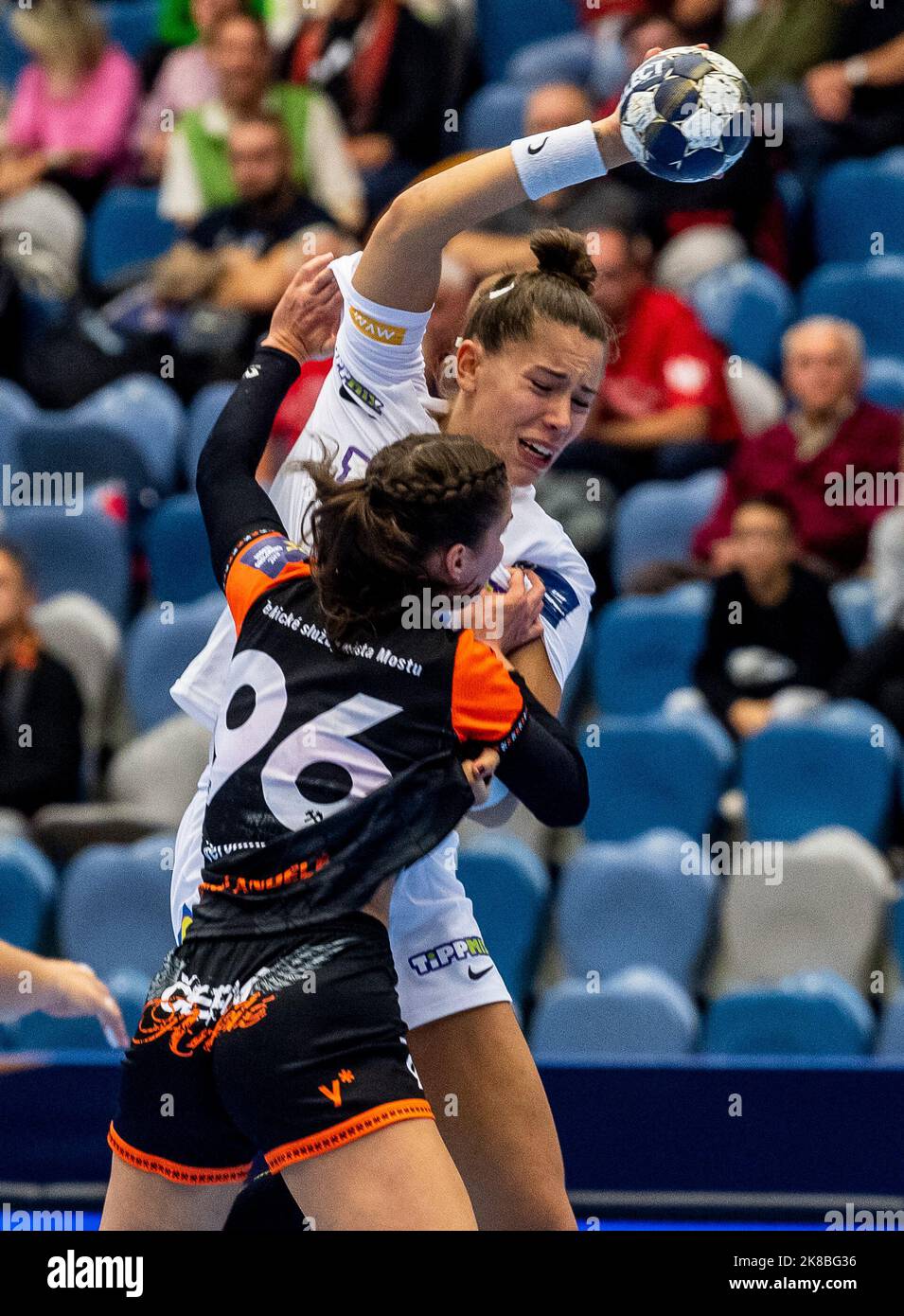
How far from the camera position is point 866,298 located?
7215 mm

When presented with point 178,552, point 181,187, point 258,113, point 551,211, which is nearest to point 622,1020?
point 178,552

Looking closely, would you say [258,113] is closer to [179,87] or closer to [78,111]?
[179,87]

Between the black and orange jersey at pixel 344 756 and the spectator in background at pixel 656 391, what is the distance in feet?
13.3

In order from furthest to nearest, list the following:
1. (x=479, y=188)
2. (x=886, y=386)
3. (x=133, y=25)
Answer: (x=133, y=25), (x=886, y=386), (x=479, y=188)

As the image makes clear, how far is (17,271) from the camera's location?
796 centimetres

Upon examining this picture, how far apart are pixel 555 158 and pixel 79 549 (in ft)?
13.4

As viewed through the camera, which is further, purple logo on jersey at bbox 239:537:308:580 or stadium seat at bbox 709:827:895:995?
stadium seat at bbox 709:827:895:995

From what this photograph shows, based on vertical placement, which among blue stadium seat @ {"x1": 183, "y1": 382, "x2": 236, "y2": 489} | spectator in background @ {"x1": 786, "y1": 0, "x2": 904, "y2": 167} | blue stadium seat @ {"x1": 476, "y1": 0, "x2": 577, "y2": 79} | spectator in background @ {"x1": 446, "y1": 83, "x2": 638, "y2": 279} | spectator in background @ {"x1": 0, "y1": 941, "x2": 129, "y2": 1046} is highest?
blue stadium seat @ {"x1": 476, "y1": 0, "x2": 577, "y2": 79}

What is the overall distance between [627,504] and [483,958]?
138 inches

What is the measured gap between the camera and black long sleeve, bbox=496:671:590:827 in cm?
274

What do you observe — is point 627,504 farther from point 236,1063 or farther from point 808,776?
point 236,1063

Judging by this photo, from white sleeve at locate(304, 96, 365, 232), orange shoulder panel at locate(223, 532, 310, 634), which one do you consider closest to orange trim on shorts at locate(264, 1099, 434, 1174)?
orange shoulder panel at locate(223, 532, 310, 634)

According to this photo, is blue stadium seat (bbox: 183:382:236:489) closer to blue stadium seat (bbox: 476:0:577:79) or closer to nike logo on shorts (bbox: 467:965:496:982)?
blue stadium seat (bbox: 476:0:577:79)

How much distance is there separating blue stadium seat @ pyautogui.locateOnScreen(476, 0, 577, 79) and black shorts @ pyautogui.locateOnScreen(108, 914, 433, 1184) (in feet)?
22.9
